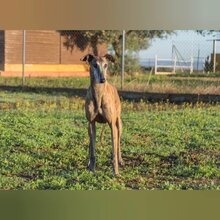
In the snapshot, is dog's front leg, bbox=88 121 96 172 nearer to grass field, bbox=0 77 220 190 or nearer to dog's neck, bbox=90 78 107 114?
grass field, bbox=0 77 220 190

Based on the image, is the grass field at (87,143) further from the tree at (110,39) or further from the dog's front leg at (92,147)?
the tree at (110,39)

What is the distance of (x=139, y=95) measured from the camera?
855cm

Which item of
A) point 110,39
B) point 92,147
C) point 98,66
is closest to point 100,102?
point 98,66

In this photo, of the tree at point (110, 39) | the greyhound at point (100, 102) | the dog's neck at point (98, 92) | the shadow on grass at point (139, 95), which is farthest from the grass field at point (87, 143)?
the dog's neck at point (98, 92)

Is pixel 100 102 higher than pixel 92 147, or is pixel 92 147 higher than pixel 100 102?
pixel 100 102

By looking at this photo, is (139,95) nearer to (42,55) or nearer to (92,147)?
(42,55)

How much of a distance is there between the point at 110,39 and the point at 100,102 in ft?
11.2

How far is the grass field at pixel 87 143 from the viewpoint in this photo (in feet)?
20.4

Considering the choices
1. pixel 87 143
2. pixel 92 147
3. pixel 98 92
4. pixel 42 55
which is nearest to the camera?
pixel 98 92

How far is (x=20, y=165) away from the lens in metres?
6.55

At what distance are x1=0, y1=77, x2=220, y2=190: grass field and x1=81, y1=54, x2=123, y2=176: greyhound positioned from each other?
1.11 feet
